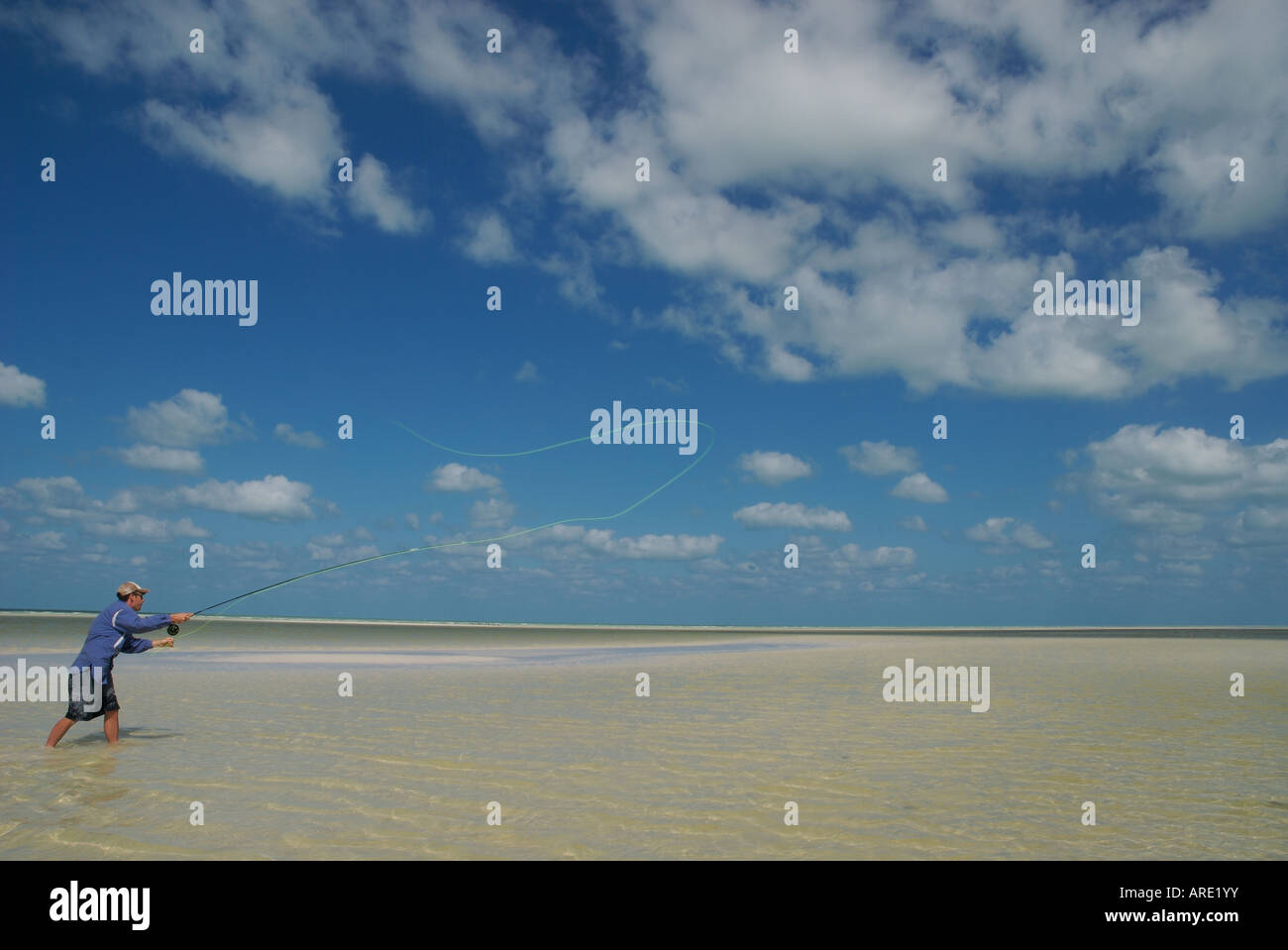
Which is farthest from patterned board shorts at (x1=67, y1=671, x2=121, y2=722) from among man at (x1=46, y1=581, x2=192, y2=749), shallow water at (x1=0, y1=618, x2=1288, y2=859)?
shallow water at (x1=0, y1=618, x2=1288, y2=859)

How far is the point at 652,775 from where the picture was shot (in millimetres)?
11164

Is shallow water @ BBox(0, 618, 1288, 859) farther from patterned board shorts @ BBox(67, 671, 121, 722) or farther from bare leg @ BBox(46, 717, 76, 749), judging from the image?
patterned board shorts @ BBox(67, 671, 121, 722)

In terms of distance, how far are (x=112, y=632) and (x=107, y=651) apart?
365 millimetres

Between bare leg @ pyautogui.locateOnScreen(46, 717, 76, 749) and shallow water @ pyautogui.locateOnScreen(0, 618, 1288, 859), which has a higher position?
bare leg @ pyautogui.locateOnScreen(46, 717, 76, 749)

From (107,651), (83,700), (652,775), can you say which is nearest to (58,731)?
(83,700)

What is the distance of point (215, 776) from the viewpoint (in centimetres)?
1099

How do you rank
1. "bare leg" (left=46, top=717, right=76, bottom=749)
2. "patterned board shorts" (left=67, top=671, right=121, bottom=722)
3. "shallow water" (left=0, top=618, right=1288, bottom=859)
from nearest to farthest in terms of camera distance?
"shallow water" (left=0, top=618, right=1288, bottom=859) < "patterned board shorts" (left=67, top=671, right=121, bottom=722) < "bare leg" (left=46, top=717, right=76, bottom=749)

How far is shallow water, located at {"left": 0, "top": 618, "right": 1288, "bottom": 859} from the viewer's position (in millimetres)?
8211

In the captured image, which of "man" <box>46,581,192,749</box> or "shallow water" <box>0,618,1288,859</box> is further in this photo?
"man" <box>46,581,192,749</box>

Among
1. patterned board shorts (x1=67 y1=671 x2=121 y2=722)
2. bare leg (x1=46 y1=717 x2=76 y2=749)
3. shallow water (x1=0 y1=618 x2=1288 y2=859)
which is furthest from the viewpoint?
bare leg (x1=46 y1=717 x2=76 y2=749)

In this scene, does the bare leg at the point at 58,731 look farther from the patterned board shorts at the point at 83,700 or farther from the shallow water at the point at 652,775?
the shallow water at the point at 652,775

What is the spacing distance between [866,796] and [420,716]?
10.00m
